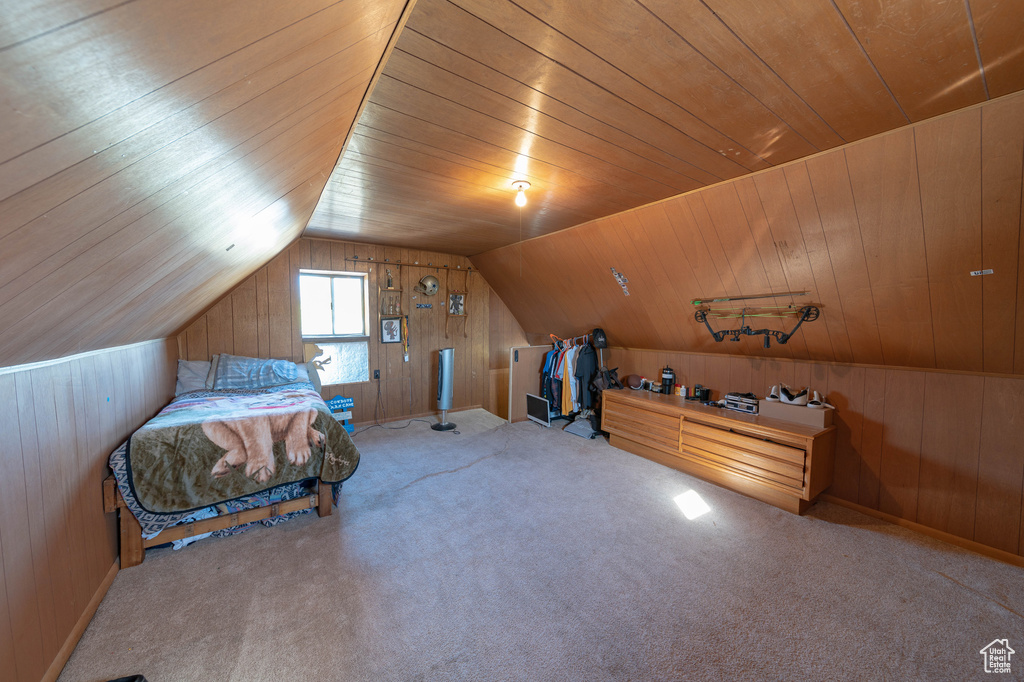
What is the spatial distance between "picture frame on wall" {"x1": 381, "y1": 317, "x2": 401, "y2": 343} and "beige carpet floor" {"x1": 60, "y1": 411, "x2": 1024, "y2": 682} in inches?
93.2

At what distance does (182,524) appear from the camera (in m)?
2.31

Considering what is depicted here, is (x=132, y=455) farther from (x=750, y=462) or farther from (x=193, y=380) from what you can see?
(x=750, y=462)

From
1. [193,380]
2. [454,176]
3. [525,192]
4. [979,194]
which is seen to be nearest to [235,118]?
[454,176]

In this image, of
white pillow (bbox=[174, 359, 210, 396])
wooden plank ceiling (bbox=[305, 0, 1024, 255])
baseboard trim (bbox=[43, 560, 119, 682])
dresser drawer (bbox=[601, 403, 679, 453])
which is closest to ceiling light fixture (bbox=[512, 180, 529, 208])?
wooden plank ceiling (bbox=[305, 0, 1024, 255])

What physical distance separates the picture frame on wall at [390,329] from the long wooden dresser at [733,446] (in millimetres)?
2903

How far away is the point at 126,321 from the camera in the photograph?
199 cm

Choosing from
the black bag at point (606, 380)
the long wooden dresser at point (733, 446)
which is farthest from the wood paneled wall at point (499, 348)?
the long wooden dresser at point (733, 446)

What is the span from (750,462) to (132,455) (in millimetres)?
4161

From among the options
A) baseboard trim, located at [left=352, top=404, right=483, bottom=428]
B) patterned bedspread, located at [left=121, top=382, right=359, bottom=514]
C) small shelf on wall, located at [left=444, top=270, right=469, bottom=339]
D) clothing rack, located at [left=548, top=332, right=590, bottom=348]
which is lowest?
baseboard trim, located at [left=352, top=404, right=483, bottom=428]

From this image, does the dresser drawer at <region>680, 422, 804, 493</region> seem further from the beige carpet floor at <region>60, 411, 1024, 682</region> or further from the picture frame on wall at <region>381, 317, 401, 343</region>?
the picture frame on wall at <region>381, 317, 401, 343</region>

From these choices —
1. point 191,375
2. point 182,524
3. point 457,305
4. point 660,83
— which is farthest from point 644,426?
point 191,375

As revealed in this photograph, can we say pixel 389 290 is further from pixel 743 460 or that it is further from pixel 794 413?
pixel 794 413

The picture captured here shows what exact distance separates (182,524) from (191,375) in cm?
173

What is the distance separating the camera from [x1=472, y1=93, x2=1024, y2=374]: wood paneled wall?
1750 millimetres
